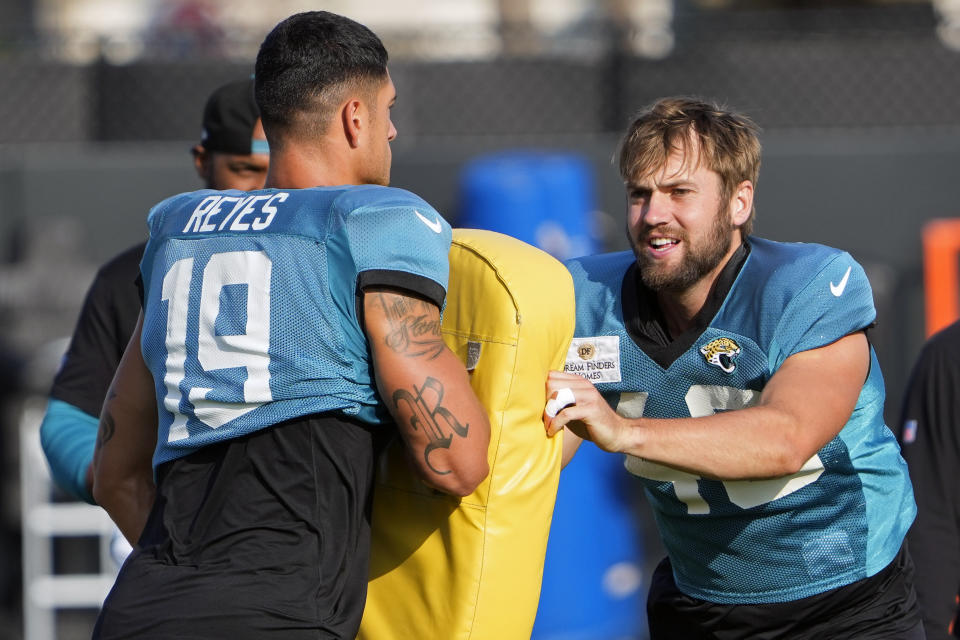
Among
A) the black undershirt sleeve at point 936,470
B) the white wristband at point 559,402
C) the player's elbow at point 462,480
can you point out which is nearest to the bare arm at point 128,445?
the player's elbow at point 462,480

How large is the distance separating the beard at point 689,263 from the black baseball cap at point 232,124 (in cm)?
126

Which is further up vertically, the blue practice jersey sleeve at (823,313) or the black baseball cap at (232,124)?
the black baseball cap at (232,124)

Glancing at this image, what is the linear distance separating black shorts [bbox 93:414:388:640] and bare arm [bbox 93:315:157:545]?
0.30 metres

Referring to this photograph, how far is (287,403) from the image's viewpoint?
7.33 ft

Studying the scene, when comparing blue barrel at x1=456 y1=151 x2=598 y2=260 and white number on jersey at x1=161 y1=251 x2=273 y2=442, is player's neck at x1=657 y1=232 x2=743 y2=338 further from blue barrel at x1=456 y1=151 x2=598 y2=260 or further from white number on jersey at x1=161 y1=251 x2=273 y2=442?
blue barrel at x1=456 y1=151 x2=598 y2=260

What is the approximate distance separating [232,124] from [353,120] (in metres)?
1.22

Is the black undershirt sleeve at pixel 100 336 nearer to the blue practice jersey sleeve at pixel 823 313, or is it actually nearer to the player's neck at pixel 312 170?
the player's neck at pixel 312 170

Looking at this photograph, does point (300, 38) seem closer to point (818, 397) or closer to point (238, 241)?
point (238, 241)

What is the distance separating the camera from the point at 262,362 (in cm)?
224

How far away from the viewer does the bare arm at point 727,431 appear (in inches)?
98.1

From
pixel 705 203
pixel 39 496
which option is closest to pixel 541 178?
pixel 39 496

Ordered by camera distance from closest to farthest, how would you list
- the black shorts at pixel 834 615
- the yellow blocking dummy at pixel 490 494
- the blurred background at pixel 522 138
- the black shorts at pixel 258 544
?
the black shorts at pixel 258 544 → the yellow blocking dummy at pixel 490 494 → the black shorts at pixel 834 615 → the blurred background at pixel 522 138

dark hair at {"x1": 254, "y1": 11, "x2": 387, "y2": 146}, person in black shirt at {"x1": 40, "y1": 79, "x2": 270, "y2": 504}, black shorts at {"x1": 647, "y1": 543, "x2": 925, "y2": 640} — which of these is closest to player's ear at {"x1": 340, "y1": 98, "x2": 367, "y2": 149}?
dark hair at {"x1": 254, "y1": 11, "x2": 387, "y2": 146}

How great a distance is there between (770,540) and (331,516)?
1129 mm
